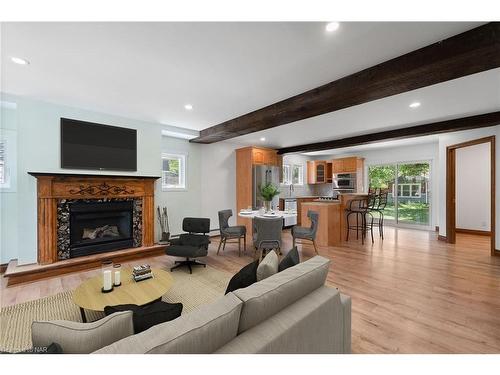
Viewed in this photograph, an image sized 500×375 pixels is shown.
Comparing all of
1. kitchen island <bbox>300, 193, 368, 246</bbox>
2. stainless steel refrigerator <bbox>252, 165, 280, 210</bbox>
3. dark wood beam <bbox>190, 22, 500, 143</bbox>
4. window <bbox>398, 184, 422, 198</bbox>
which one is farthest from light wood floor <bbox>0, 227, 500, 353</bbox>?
dark wood beam <bbox>190, 22, 500, 143</bbox>

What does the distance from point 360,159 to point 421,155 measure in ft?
5.45

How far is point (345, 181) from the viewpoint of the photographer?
26.0ft

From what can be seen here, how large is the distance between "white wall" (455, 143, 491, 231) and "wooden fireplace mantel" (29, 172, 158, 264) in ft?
26.4

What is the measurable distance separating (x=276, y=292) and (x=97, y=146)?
13.4 feet

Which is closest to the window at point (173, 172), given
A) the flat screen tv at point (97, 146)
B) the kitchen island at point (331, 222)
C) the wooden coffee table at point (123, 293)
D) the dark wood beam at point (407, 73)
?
the flat screen tv at point (97, 146)

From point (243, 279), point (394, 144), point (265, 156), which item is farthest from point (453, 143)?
point (243, 279)

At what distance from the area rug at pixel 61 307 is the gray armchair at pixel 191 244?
0.31 meters

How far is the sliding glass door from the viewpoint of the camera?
6.73 meters

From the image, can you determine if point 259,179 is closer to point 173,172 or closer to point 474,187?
point 173,172

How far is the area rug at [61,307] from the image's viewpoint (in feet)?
6.80

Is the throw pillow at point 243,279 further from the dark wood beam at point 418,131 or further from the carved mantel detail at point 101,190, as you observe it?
the dark wood beam at point 418,131

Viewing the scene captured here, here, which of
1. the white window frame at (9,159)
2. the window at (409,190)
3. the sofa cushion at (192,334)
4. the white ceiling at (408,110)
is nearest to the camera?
the sofa cushion at (192,334)

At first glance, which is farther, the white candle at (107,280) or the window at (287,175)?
the window at (287,175)
